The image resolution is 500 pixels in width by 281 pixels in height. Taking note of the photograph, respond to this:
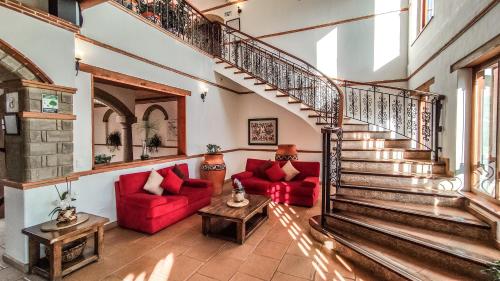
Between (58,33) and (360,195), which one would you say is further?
(360,195)

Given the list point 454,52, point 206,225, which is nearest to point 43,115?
point 206,225

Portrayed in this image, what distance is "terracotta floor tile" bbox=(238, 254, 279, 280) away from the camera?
244 cm

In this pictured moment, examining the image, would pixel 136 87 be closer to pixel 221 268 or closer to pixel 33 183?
pixel 33 183

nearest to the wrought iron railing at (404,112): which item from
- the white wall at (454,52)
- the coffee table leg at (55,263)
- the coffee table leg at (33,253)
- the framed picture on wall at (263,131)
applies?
the white wall at (454,52)

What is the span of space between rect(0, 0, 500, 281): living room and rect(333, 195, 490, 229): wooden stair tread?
0.03m

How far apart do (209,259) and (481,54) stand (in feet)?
13.0

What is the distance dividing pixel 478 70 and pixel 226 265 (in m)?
4.05

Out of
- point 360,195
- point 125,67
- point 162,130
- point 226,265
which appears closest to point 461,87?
point 360,195

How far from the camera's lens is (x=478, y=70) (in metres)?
3.05

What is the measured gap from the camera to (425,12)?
15.8ft

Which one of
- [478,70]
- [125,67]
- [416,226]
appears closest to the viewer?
[416,226]

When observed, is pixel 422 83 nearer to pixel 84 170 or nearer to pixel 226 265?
pixel 226 265

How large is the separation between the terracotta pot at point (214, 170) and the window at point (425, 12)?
510cm

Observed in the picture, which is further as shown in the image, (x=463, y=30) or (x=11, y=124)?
(x=463, y=30)
